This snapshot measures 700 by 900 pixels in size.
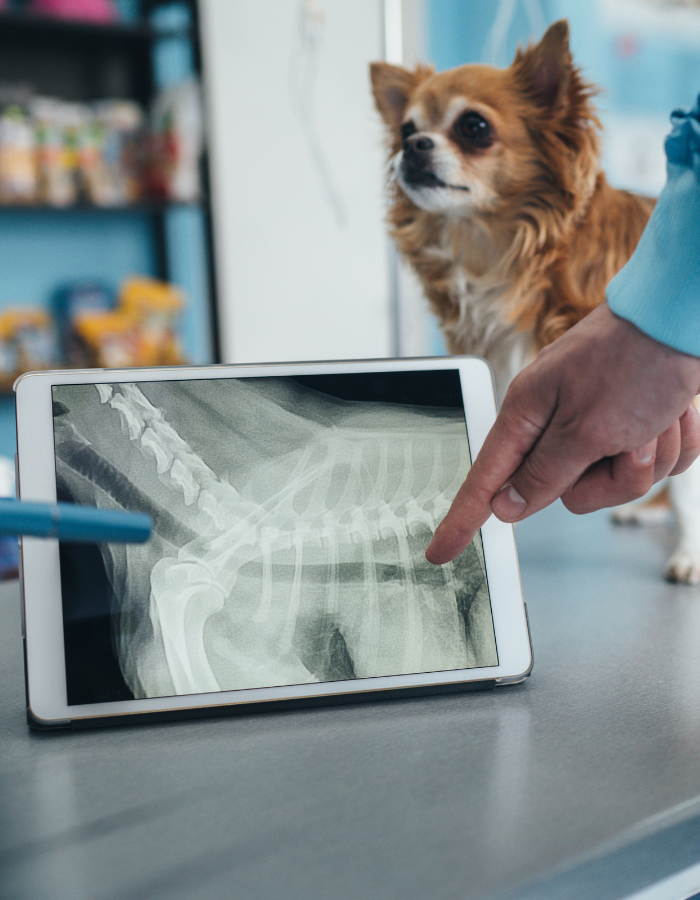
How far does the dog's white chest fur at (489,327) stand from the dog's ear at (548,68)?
15cm

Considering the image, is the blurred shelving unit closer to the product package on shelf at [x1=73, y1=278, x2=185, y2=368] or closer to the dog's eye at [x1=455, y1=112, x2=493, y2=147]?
the product package on shelf at [x1=73, y1=278, x2=185, y2=368]

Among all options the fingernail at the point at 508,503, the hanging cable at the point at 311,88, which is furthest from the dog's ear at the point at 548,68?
the hanging cable at the point at 311,88

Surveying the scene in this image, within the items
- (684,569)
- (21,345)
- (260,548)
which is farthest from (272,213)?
(260,548)

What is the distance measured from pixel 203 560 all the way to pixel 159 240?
210 centimetres

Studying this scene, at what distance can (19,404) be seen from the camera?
0.47 metres

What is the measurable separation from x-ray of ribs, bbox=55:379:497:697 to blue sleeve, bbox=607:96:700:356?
0.15m

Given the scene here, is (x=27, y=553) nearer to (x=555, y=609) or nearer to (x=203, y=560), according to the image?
(x=203, y=560)

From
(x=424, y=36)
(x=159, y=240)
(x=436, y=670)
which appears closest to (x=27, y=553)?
(x=436, y=670)

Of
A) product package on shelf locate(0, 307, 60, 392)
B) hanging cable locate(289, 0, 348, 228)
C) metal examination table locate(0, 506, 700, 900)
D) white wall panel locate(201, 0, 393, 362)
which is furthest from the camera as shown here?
product package on shelf locate(0, 307, 60, 392)

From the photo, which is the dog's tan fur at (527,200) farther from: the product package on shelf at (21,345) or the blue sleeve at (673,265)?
the product package on shelf at (21,345)

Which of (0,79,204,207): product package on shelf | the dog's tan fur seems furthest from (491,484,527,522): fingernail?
(0,79,204,207): product package on shelf

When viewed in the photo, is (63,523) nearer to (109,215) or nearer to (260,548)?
(260,548)

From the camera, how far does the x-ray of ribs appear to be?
0.44 meters

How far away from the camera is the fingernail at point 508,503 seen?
1.45 feet
